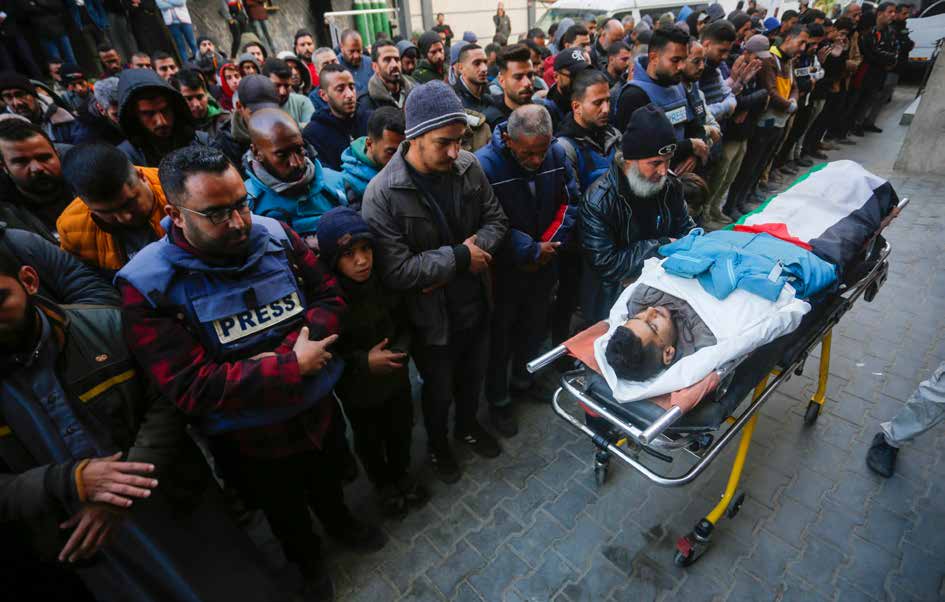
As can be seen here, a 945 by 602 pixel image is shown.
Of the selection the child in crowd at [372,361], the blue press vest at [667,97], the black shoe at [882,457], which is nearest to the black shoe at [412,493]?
the child in crowd at [372,361]

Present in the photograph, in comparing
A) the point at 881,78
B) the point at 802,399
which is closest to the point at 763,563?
the point at 802,399

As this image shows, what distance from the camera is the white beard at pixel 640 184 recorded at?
9.54 ft

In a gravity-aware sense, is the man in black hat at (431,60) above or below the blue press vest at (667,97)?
above

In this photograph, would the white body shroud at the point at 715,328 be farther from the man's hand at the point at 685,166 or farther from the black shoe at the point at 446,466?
the man's hand at the point at 685,166

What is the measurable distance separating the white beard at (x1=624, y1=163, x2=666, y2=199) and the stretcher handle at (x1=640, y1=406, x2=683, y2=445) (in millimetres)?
1573

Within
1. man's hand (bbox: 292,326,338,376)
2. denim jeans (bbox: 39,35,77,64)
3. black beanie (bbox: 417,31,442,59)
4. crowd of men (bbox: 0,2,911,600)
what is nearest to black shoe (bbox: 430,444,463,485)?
crowd of men (bbox: 0,2,911,600)

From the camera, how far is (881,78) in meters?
8.78

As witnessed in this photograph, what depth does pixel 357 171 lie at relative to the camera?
3035mm

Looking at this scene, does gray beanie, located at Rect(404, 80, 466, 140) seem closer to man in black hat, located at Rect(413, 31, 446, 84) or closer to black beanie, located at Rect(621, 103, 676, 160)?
black beanie, located at Rect(621, 103, 676, 160)

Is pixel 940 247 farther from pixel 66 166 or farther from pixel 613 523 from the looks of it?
pixel 66 166

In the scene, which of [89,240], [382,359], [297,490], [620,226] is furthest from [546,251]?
[89,240]

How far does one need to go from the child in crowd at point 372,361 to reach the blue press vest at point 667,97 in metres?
3.06

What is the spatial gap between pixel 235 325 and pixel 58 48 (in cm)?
859

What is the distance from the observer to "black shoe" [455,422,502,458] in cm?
336
